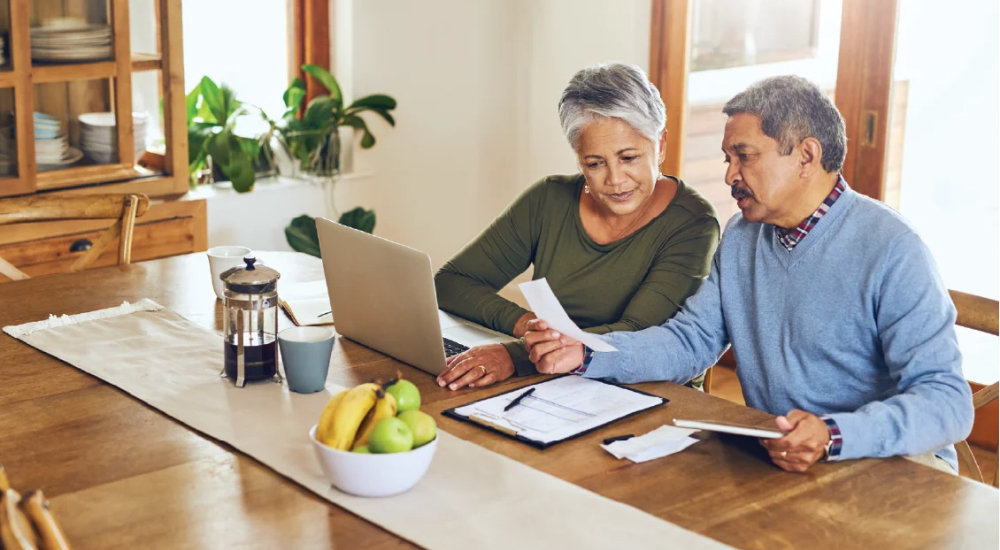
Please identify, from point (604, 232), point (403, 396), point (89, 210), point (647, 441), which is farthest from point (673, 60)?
point (403, 396)

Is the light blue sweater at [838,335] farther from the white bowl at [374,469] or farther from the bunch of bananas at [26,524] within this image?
the bunch of bananas at [26,524]

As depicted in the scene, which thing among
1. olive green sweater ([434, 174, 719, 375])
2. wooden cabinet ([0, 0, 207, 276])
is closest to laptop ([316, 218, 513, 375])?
olive green sweater ([434, 174, 719, 375])

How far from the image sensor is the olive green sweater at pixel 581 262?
215 centimetres

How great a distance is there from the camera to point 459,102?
174 inches

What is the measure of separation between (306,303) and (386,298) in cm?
43

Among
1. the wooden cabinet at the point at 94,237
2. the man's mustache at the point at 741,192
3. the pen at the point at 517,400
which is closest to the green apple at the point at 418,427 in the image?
the pen at the point at 517,400

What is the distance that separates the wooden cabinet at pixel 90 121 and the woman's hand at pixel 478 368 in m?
1.88

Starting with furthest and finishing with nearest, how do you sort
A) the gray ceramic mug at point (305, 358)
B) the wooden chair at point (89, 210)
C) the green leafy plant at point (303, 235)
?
the green leafy plant at point (303, 235), the wooden chair at point (89, 210), the gray ceramic mug at point (305, 358)

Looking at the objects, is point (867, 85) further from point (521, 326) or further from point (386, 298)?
point (386, 298)

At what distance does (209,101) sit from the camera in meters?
4.01

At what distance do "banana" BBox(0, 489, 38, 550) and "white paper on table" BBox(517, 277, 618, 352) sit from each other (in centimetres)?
85

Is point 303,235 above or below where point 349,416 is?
below

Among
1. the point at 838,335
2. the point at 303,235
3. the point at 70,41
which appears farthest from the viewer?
the point at 303,235

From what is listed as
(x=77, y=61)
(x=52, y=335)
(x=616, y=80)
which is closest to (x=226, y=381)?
(x=52, y=335)
